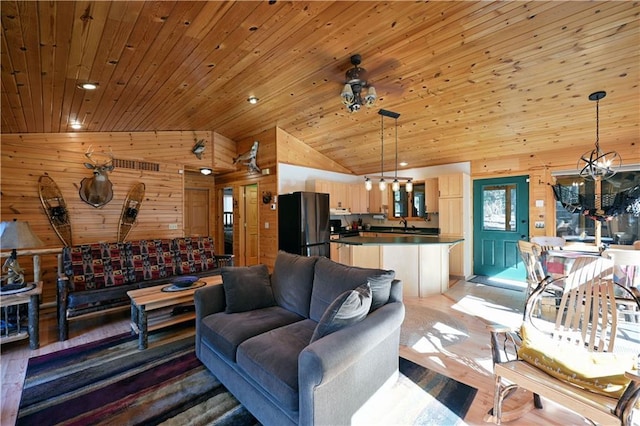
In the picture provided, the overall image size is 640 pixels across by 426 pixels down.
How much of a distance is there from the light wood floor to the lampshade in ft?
3.44

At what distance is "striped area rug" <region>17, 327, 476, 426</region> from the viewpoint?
1.87 m

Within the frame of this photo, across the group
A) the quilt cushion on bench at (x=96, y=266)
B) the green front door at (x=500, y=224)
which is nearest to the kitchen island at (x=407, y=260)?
the green front door at (x=500, y=224)

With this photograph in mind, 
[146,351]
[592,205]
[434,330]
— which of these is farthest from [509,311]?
[146,351]

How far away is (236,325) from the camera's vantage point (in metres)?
2.18

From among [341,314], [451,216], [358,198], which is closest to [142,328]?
[341,314]

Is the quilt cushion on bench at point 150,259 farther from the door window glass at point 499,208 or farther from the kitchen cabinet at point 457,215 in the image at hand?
the door window glass at point 499,208

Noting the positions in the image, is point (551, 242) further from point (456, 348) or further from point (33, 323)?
point (33, 323)

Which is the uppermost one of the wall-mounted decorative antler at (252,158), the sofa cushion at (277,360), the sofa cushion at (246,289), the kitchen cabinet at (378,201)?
the wall-mounted decorative antler at (252,158)

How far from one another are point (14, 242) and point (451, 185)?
6.42m

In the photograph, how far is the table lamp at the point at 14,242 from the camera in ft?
9.03

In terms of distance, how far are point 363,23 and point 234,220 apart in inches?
206

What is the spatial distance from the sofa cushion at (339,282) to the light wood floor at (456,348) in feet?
3.04

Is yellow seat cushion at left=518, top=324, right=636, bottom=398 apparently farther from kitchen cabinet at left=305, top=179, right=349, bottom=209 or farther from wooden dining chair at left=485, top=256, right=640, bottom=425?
kitchen cabinet at left=305, top=179, right=349, bottom=209

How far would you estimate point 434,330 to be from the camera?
3189 millimetres
